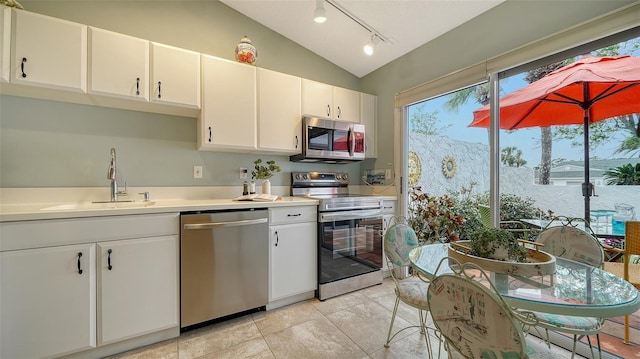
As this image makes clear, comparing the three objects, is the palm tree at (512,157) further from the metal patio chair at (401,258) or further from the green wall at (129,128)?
the green wall at (129,128)

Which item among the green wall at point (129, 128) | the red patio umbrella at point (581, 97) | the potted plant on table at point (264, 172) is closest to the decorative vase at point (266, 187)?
the potted plant on table at point (264, 172)

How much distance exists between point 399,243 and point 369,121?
1842mm

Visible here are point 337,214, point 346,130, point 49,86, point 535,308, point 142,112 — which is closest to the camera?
point 535,308

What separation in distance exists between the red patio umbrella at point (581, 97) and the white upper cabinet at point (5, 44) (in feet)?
11.3

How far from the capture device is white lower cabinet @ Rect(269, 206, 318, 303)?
2158mm

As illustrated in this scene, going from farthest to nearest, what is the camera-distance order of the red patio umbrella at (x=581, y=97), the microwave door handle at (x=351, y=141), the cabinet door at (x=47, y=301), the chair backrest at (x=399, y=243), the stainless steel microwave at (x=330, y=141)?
the microwave door handle at (x=351, y=141) → the stainless steel microwave at (x=330, y=141) → the chair backrest at (x=399, y=243) → the red patio umbrella at (x=581, y=97) → the cabinet door at (x=47, y=301)

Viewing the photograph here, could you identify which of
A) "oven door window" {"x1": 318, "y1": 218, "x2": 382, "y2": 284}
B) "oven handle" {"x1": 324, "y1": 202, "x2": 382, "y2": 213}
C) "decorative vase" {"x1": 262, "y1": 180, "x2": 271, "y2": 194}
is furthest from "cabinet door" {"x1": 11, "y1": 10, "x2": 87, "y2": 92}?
"oven door window" {"x1": 318, "y1": 218, "x2": 382, "y2": 284}

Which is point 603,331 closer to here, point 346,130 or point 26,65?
point 346,130

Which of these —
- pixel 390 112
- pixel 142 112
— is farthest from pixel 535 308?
pixel 142 112

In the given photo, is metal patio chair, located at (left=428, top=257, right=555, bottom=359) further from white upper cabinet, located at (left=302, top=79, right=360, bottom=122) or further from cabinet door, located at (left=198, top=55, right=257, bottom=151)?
white upper cabinet, located at (left=302, top=79, right=360, bottom=122)

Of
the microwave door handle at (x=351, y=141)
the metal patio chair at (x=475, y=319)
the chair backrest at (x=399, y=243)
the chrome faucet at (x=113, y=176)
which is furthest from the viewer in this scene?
the microwave door handle at (x=351, y=141)

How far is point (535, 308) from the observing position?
0.88 m

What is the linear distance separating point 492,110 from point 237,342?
268 centimetres

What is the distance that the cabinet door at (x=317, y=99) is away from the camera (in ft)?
8.73
